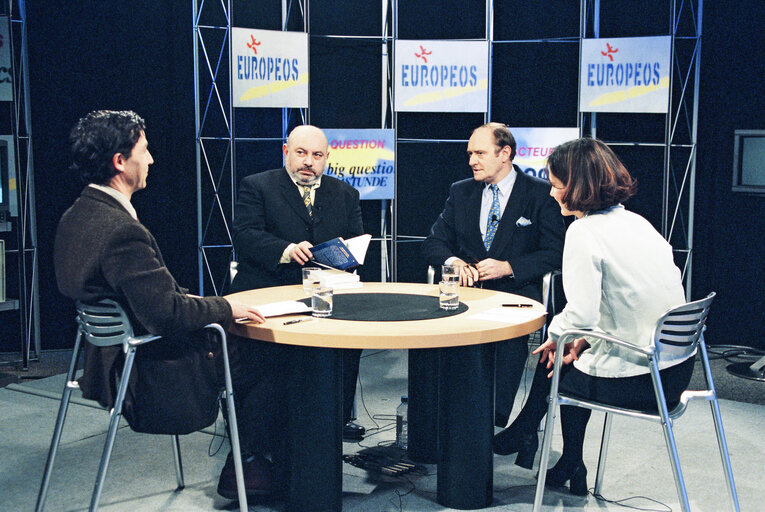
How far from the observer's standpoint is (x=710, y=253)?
561cm

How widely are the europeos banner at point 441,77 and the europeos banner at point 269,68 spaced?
66 centimetres

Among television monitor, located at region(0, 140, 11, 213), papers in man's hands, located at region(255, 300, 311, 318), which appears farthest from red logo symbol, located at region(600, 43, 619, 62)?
television monitor, located at region(0, 140, 11, 213)

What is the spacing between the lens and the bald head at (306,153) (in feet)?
12.5

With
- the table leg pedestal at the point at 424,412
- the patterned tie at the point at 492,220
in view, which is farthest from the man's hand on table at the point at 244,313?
the patterned tie at the point at 492,220

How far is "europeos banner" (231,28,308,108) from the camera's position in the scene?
5047 millimetres

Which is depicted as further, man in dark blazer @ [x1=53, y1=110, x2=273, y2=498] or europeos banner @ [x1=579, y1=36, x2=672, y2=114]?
europeos banner @ [x1=579, y1=36, x2=672, y2=114]

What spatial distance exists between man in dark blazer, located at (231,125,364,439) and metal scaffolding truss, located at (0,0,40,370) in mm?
1798

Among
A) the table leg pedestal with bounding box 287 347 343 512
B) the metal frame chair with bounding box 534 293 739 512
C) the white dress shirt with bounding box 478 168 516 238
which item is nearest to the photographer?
the metal frame chair with bounding box 534 293 739 512

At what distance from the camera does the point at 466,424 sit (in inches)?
108

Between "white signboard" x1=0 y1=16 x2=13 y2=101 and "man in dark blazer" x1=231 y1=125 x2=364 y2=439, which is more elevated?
"white signboard" x1=0 y1=16 x2=13 y2=101

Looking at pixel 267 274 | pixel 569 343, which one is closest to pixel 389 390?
pixel 267 274

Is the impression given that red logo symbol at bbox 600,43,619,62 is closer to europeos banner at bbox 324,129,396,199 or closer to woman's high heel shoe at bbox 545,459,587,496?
europeos banner at bbox 324,129,396,199

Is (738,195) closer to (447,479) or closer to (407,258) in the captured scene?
(407,258)

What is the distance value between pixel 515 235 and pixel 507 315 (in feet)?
4.08
